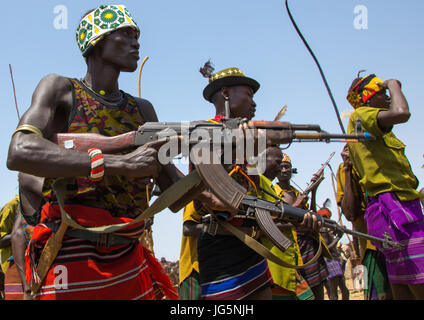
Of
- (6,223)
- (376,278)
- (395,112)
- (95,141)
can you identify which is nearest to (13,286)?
(6,223)

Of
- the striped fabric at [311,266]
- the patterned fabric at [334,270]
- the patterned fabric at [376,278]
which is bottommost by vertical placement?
the patterned fabric at [334,270]

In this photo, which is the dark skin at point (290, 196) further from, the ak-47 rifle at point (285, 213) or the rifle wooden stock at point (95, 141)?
the rifle wooden stock at point (95, 141)

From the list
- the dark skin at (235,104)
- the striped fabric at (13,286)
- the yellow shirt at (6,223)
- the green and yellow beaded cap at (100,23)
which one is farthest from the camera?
the yellow shirt at (6,223)

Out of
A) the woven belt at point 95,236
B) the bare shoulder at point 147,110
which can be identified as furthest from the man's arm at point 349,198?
the woven belt at point 95,236

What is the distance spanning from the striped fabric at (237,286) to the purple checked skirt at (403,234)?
130 centimetres

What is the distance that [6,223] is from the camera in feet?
23.7

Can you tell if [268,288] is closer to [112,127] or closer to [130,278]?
[130,278]

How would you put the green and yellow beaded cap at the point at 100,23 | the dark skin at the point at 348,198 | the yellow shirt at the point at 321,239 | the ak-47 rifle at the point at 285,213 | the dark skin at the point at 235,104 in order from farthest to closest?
1. the yellow shirt at the point at 321,239
2. the dark skin at the point at 348,198
3. the dark skin at the point at 235,104
4. the ak-47 rifle at the point at 285,213
5. the green and yellow beaded cap at the point at 100,23

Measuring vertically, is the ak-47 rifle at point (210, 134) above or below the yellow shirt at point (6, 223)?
above

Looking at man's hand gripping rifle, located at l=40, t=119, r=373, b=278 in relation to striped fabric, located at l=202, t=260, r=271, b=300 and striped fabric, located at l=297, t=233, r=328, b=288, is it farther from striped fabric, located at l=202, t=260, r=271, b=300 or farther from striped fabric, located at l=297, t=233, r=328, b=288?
striped fabric, located at l=297, t=233, r=328, b=288

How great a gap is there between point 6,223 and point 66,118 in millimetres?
5162

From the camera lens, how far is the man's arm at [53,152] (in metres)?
2.46
